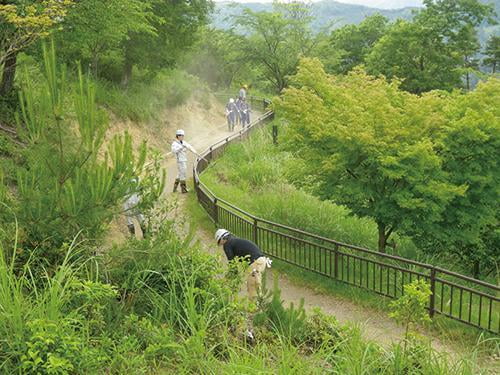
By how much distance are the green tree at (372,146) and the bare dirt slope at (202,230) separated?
2147mm

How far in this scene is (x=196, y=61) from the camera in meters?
46.8

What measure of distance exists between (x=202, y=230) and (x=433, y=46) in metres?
31.7

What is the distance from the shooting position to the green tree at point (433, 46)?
39062 mm

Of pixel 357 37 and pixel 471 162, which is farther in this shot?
pixel 357 37

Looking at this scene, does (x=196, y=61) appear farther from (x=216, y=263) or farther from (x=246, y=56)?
(x=216, y=263)

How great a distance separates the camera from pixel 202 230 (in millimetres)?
13969

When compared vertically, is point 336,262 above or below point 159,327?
below

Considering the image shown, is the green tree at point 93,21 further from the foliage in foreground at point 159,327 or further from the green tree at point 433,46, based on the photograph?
the green tree at point 433,46

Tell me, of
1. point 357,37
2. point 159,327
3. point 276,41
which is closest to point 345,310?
point 159,327

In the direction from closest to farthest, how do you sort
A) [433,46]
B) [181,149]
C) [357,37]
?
1. [181,149]
2. [433,46]
3. [357,37]

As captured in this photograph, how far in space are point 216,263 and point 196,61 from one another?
1645 inches

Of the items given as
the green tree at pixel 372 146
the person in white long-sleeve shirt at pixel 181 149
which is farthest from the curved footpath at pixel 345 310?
the person in white long-sleeve shirt at pixel 181 149

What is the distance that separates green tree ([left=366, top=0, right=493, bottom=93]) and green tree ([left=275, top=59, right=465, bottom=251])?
2917cm

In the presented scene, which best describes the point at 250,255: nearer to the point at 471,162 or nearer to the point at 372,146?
the point at 372,146
